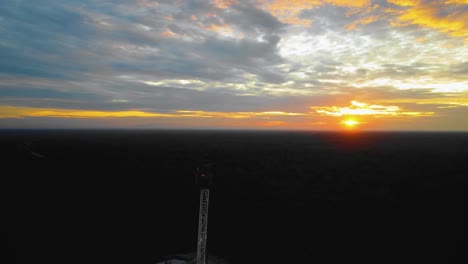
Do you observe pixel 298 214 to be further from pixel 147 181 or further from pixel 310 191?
pixel 147 181

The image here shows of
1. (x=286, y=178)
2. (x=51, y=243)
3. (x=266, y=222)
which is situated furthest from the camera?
(x=286, y=178)

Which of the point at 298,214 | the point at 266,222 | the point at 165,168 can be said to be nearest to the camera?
the point at 266,222

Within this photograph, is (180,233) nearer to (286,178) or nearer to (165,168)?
(286,178)

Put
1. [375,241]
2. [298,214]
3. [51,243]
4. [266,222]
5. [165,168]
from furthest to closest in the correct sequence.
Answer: [165,168] < [298,214] < [266,222] < [375,241] < [51,243]

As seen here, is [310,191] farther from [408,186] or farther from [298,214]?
[408,186]

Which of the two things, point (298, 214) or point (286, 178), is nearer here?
point (298, 214)

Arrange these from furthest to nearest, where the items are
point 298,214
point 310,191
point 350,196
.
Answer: point 310,191, point 350,196, point 298,214

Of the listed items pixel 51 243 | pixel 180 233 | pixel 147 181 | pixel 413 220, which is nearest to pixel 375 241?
pixel 413 220

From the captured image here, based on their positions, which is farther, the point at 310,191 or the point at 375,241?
the point at 310,191

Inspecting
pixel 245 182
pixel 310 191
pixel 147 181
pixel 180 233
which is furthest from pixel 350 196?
pixel 147 181
